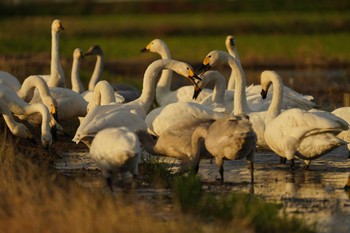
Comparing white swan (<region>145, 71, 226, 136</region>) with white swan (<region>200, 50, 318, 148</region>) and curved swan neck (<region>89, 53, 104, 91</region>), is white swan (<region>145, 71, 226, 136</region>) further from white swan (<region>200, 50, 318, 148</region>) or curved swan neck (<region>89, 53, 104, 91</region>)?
curved swan neck (<region>89, 53, 104, 91</region>)

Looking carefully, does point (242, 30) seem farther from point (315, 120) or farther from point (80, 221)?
point (80, 221)

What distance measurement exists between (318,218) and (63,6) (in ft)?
187

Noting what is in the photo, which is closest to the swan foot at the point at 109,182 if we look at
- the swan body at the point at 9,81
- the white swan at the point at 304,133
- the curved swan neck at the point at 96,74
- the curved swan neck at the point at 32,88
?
the white swan at the point at 304,133

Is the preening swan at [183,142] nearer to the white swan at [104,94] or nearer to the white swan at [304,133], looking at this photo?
the white swan at [304,133]

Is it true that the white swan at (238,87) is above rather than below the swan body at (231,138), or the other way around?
above

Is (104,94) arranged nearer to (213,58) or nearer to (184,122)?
(213,58)

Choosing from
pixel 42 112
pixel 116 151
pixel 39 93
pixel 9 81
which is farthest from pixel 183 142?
pixel 9 81

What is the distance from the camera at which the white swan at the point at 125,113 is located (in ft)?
36.3

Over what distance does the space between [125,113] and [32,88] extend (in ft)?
12.0

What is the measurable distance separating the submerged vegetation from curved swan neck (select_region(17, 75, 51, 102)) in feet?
16.5

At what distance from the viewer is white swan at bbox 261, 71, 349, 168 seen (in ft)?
36.3

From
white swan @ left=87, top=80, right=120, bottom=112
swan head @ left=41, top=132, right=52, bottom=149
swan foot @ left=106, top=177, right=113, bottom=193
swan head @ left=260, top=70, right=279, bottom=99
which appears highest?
swan head @ left=260, top=70, right=279, bottom=99

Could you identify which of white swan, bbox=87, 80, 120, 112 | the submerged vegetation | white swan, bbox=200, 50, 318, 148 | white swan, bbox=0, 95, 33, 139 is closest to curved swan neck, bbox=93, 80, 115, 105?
white swan, bbox=87, 80, 120, 112

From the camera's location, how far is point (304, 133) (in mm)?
11312
